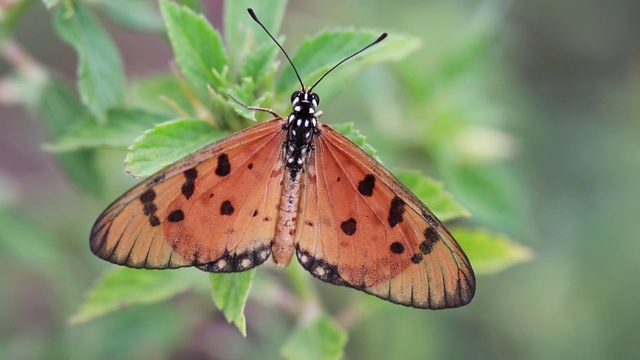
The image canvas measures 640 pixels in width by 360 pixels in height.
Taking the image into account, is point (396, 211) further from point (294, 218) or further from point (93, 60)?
point (93, 60)

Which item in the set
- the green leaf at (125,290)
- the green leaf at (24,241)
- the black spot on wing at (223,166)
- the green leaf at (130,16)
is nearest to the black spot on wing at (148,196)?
the black spot on wing at (223,166)

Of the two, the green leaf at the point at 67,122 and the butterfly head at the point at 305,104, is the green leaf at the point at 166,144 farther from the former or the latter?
the green leaf at the point at 67,122

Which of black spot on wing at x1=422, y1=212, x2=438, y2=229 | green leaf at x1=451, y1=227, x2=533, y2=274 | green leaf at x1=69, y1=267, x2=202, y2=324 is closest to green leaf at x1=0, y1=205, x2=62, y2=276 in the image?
green leaf at x1=69, y1=267, x2=202, y2=324

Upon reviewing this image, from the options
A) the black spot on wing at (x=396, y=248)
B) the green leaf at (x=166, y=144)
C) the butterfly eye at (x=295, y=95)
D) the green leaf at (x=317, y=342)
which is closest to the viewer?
the green leaf at (x=166, y=144)

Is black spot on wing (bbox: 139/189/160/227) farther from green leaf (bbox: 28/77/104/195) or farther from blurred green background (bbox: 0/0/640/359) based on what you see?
blurred green background (bbox: 0/0/640/359)

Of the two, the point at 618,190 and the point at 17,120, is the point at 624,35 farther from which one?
the point at 17,120

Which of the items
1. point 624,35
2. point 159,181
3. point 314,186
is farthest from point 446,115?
point 624,35

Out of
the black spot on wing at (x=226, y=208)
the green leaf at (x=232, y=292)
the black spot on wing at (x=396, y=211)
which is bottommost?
the green leaf at (x=232, y=292)
